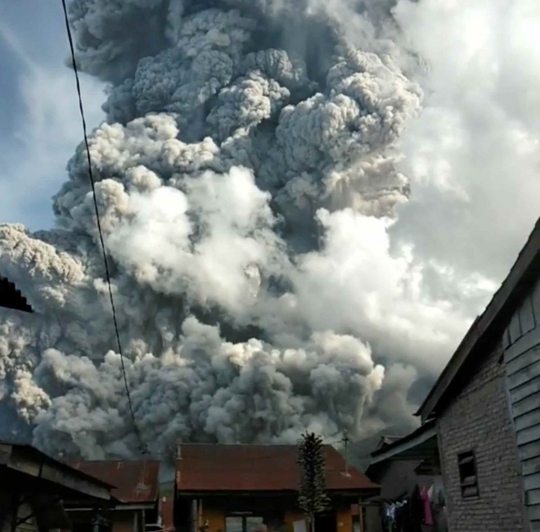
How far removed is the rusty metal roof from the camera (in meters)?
6.77

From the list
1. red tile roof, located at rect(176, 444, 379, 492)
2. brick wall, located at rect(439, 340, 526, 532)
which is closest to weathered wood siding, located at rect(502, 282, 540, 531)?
brick wall, located at rect(439, 340, 526, 532)

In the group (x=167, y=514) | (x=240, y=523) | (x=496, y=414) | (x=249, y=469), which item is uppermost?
(x=249, y=469)

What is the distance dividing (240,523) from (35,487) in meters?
13.9

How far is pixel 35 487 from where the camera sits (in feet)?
23.3

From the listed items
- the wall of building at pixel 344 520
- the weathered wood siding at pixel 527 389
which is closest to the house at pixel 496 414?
the weathered wood siding at pixel 527 389

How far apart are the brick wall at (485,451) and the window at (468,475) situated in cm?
7

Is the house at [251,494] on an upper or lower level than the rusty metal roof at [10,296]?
lower

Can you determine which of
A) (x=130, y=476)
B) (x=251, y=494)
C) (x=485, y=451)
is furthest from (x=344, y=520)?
(x=485, y=451)

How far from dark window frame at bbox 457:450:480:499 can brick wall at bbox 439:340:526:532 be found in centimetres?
7

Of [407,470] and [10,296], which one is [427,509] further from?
[10,296]

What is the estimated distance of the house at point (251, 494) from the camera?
19734 millimetres

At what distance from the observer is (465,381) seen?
27.9 feet

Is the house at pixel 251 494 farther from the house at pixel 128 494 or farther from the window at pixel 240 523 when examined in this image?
the house at pixel 128 494

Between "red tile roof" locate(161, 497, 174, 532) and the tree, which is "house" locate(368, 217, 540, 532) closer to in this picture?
the tree
